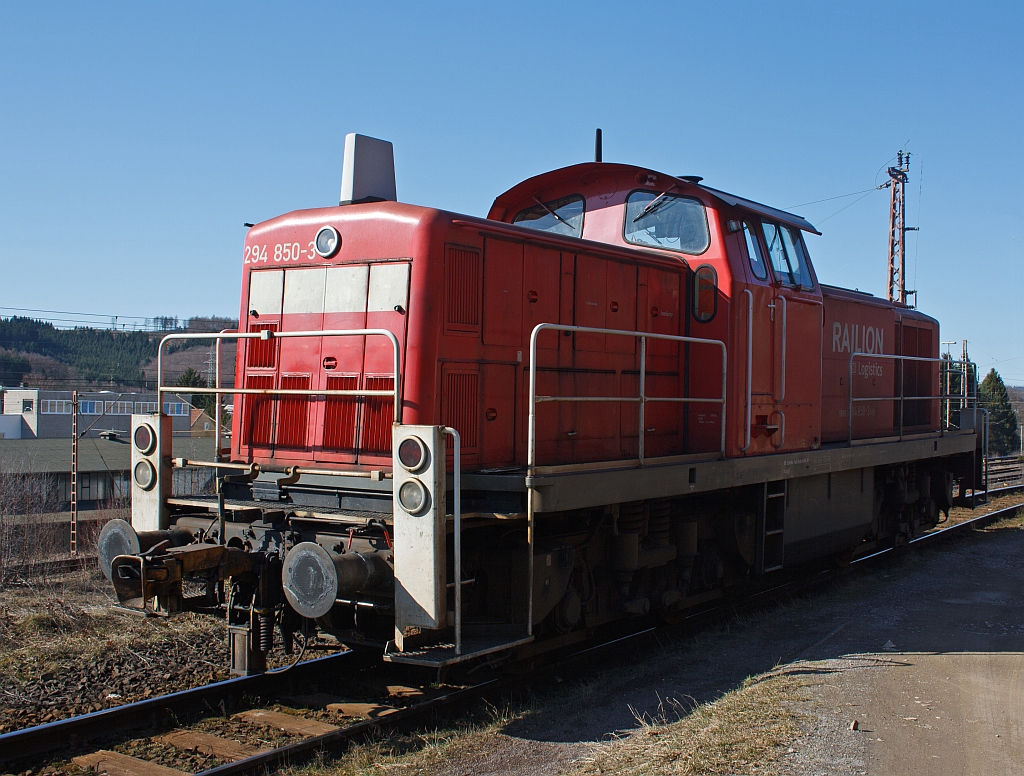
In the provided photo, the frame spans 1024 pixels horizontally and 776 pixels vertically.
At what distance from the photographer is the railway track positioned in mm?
4828

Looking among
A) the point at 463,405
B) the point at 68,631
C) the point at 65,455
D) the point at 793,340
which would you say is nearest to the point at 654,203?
the point at 793,340

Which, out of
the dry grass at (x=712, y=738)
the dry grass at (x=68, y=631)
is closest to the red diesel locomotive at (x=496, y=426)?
the dry grass at (x=712, y=738)

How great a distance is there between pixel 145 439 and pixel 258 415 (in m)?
0.86

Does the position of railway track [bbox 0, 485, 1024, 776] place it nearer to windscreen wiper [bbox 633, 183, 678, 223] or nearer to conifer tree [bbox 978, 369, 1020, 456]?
windscreen wiper [bbox 633, 183, 678, 223]

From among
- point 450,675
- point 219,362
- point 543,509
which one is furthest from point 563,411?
point 219,362

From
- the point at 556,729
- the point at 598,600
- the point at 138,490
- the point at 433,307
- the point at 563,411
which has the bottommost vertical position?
the point at 556,729

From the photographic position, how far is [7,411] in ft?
233

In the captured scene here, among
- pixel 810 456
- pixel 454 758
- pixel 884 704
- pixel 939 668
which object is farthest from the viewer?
pixel 810 456

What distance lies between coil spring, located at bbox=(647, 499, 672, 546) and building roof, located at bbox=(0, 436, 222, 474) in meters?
22.3

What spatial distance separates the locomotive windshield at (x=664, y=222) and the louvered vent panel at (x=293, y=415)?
333cm

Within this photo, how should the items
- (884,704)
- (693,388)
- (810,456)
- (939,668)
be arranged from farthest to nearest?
1. (810,456)
2. (693,388)
3. (939,668)
4. (884,704)

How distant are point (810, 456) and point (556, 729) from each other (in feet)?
14.5

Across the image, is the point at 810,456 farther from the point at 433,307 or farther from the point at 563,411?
the point at 433,307

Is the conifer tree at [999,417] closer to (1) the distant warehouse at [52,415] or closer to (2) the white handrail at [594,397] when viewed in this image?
(1) the distant warehouse at [52,415]
